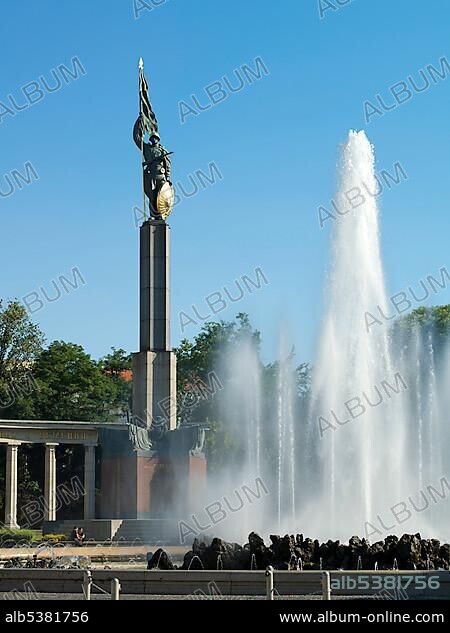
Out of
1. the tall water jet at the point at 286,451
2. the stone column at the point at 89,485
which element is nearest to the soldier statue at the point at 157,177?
the tall water jet at the point at 286,451

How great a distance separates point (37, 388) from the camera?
64562 mm

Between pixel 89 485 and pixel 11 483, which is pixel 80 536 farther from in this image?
pixel 89 485

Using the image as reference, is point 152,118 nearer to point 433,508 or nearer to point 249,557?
point 433,508

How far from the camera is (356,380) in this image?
112 ft

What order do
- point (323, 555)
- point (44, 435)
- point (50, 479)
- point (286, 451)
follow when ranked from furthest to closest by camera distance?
point (50, 479)
point (44, 435)
point (286, 451)
point (323, 555)

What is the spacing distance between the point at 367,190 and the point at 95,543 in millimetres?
15501

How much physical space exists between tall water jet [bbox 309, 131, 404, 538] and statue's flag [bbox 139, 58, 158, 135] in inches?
561

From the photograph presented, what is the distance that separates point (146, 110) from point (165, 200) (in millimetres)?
4723

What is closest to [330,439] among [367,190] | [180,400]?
[367,190]

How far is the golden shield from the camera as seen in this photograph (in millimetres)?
46406

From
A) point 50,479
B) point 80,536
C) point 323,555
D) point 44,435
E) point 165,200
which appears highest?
point 165,200

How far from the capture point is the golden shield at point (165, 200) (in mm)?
46406
